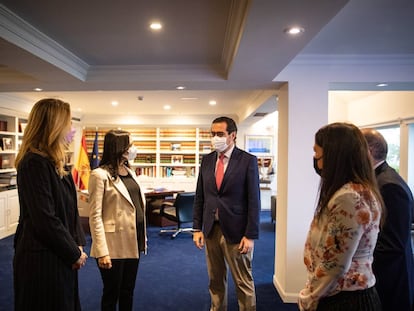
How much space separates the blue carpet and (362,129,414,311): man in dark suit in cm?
132

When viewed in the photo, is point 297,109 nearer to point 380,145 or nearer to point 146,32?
point 380,145

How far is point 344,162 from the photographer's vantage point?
1.17 metres

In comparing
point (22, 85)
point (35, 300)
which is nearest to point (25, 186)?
point (35, 300)

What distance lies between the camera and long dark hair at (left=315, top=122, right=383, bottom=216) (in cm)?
116

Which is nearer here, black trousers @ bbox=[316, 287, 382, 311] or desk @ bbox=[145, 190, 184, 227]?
black trousers @ bbox=[316, 287, 382, 311]

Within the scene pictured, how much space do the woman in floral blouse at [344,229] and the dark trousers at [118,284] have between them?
45.3 inches

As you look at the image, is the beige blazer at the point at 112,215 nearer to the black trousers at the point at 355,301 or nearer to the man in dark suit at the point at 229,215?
the man in dark suit at the point at 229,215

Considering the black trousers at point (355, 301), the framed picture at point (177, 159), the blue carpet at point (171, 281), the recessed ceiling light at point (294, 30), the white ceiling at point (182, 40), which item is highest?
the white ceiling at point (182, 40)

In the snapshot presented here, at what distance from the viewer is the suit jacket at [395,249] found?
153 centimetres

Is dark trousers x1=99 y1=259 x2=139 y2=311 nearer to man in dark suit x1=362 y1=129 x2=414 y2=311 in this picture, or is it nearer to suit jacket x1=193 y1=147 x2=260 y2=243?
suit jacket x1=193 y1=147 x2=260 y2=243

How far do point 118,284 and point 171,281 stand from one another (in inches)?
59.9

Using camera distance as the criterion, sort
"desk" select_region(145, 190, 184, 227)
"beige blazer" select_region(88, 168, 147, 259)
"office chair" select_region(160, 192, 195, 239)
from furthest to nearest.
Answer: "desk" select_region(145, 190, 184, 227)
"office chair" select_region(160, 192, 195, 239)
"beige blazer" select_region(88, 168, 147, 259)

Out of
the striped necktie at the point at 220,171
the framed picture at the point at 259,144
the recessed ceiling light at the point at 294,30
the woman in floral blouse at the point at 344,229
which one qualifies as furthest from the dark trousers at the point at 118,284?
A: the framed picture at the point at 259,144

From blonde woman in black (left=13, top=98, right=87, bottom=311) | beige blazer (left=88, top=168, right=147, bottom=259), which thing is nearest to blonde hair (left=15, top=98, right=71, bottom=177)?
blonde woman in black (left=13, top=98, right=87, bottom=311)
